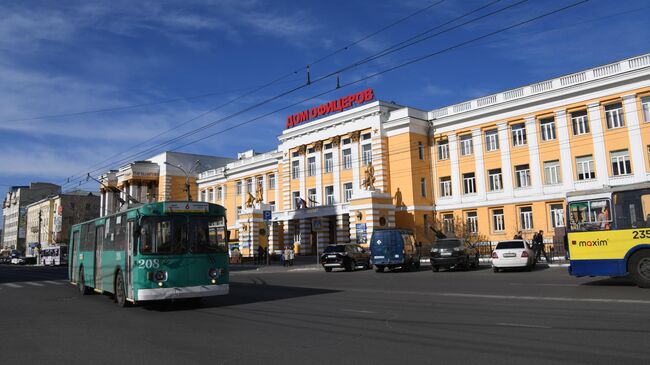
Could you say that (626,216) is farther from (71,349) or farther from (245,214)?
(245,214)

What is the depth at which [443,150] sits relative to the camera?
43.8 meters

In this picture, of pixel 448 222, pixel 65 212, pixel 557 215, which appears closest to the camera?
pixel 557 215

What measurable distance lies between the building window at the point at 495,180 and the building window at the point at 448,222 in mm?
4289

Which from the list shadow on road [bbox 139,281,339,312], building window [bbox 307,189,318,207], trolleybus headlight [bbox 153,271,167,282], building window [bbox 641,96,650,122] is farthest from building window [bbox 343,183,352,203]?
trolleybus headlight [bbox 153,271,167,282]

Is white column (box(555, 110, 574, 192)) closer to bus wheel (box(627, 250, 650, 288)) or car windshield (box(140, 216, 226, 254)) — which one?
bus wheel (box(627, 250, 650, 288))

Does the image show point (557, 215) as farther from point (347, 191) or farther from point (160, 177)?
point (160, 177)

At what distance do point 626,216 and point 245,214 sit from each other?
1647 inches

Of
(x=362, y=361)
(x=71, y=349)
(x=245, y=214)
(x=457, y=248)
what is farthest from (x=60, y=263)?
(x=362, y=361)

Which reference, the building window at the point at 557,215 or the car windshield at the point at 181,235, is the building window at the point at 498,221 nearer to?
the building window at the point at 557,215

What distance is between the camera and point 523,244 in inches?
950

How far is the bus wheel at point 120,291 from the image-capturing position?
13.9 m

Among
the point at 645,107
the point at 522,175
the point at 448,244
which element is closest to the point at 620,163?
the point at 645,107

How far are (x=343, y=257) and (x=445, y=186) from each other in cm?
1645

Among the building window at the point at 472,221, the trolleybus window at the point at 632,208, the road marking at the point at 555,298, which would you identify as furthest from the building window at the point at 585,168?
the road marking at the point at 555,298
